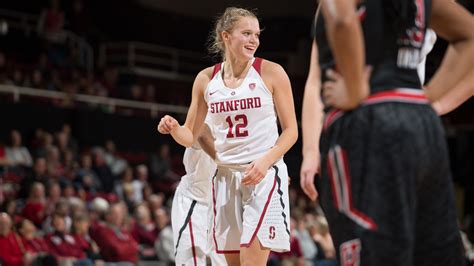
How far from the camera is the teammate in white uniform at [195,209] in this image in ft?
19.5

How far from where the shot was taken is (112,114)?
1670cm

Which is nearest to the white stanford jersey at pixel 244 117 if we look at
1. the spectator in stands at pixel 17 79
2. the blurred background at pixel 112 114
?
the blurred background at pixel 112 114

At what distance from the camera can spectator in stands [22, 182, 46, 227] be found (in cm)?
1184

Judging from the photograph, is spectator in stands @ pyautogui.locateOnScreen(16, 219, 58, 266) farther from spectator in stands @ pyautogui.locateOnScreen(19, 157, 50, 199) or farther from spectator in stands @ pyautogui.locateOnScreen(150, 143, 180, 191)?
spectator in stands @ pyautogui.locateOnScreen(150, 143, 180, 191)

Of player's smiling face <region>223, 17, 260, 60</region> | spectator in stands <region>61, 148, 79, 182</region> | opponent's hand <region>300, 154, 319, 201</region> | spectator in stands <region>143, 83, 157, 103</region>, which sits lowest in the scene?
spectator in stands <region>61, 148, 79, 182</region>

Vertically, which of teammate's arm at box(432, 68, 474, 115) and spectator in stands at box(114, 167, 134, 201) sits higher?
teammate's arm at box(432, 68, 474, 115)

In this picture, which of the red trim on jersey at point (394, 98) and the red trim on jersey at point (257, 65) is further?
the red trim on jersey at point (257, 65)

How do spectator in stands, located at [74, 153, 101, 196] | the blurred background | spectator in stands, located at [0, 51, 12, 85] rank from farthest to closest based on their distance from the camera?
spectator in stands, located at [0, 51, 12, 85], spectator in stands, located at [74, 153, 101, 196], the blurred background

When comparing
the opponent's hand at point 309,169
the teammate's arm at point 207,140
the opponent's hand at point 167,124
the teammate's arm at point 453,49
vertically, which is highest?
the teammate's arm at point 453,49

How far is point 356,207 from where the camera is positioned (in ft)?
8.73

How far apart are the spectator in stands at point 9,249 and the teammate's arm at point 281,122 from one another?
19.1 ft

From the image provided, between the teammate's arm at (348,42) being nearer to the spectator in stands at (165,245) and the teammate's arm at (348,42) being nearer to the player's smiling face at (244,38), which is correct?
the player's smiling face at (244,38)

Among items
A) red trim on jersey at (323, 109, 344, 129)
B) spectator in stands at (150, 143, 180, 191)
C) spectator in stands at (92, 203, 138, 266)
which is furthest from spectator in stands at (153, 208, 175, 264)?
red trim on jersey at (323, 109, 344, 129)

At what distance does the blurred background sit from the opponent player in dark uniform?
7377 millimetres
